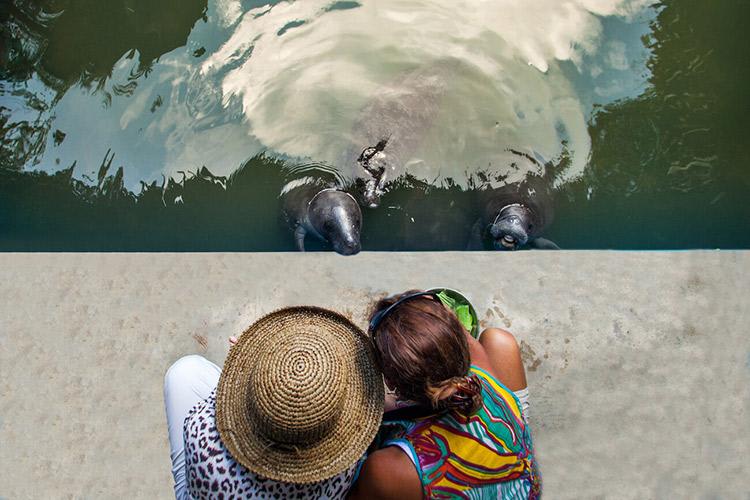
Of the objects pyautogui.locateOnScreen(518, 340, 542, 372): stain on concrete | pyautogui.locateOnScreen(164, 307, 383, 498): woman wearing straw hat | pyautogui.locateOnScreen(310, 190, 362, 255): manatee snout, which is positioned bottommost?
pyautogui.locateOnScreen(518, 340, 542, 372): stain on concrete

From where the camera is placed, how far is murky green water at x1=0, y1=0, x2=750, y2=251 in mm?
3775

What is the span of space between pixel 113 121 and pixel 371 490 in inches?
130

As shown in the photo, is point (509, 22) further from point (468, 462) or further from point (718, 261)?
point (468, 462)

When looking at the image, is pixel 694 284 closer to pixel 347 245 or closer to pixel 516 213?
pixel 516 213

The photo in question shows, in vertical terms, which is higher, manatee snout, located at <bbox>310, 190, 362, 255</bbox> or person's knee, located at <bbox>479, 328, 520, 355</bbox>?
person's knee, located at <bbox>479, 328, 520, 355</bbox>

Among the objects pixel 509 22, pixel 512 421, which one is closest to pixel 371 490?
pixel 512 421

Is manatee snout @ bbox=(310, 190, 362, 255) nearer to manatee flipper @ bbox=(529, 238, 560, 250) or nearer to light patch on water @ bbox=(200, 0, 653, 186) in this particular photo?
light patch on water @ bbox=(200, 0, 653, 186)

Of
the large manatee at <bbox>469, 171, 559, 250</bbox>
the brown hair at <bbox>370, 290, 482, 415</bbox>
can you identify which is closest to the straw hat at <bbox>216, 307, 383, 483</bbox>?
the brown hair at <bbox>370, 290, 482, 415</bbox>

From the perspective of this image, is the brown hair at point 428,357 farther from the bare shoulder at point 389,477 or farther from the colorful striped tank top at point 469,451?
the bare shoulder at point 389,477

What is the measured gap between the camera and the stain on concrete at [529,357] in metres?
2.79

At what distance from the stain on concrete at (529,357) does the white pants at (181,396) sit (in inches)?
57.8

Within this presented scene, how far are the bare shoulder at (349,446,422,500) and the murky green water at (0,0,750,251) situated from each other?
2.14 meters

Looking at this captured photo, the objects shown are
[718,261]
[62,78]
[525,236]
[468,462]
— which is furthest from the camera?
[62,78]

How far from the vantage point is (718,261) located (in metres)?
3.01
